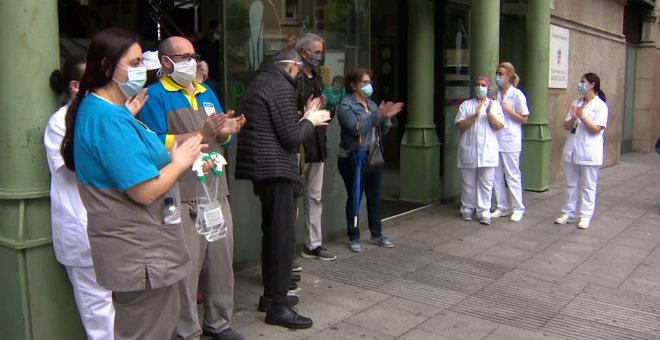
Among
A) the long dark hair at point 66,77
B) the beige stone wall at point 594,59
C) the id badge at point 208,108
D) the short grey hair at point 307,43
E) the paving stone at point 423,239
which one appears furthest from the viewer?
the beige stone wall at point 594,59

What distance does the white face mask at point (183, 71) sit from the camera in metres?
3.44

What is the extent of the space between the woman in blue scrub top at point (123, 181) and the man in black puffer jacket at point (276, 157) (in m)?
1.38

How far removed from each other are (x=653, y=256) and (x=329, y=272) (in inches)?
131

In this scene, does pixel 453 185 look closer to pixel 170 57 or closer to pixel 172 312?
pixel 170 57

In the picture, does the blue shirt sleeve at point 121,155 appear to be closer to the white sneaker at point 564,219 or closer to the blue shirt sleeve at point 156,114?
the blue shirt sleeve at point 156,114

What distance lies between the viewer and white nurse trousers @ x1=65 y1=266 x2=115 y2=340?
3.22m

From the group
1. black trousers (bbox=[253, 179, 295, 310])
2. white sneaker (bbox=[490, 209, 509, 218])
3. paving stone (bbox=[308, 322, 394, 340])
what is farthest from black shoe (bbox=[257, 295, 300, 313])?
white sneaker (bbox=[490, 209, 509, 218])

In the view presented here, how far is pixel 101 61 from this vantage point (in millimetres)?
2475

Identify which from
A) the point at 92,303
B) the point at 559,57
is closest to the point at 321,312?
the point at 92,303

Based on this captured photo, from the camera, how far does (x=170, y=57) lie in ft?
11.3

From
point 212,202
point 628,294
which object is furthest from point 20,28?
point 628,294

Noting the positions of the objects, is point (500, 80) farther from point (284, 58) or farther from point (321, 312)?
point (321, 312)

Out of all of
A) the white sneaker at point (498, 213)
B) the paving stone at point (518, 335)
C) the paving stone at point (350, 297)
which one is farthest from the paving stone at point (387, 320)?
the white sneaker at point (498, 213)

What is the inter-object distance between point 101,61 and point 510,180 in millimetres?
6020
